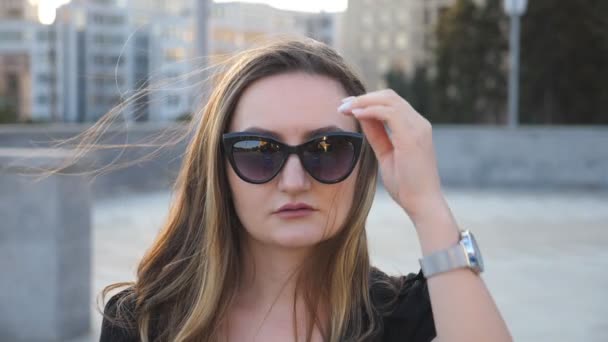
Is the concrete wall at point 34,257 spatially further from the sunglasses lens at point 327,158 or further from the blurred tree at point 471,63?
the blurred tree at point 471,63

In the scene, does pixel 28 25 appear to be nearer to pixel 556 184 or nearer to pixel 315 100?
pixel 556 184

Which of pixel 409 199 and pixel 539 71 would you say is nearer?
pixel 409 199

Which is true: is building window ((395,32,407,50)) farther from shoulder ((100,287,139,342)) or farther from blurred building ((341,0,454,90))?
shoulder ((100,287,139,342))

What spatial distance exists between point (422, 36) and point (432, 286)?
326 feet

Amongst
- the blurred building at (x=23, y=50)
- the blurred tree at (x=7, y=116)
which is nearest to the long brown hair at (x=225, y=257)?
the blurred tree at (x=7, y=116)

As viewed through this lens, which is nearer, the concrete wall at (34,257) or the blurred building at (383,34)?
the concrete wall at (34,257)

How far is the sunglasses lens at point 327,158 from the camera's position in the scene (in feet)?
4.88

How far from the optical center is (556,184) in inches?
570

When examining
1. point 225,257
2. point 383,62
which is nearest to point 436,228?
point 225,257

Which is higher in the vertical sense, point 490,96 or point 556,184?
point 490,96

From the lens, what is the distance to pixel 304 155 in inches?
58.9

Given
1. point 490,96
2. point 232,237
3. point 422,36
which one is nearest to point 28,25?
point 422,36

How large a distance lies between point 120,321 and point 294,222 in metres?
0.43

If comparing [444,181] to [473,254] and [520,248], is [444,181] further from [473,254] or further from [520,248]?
[473,254]
